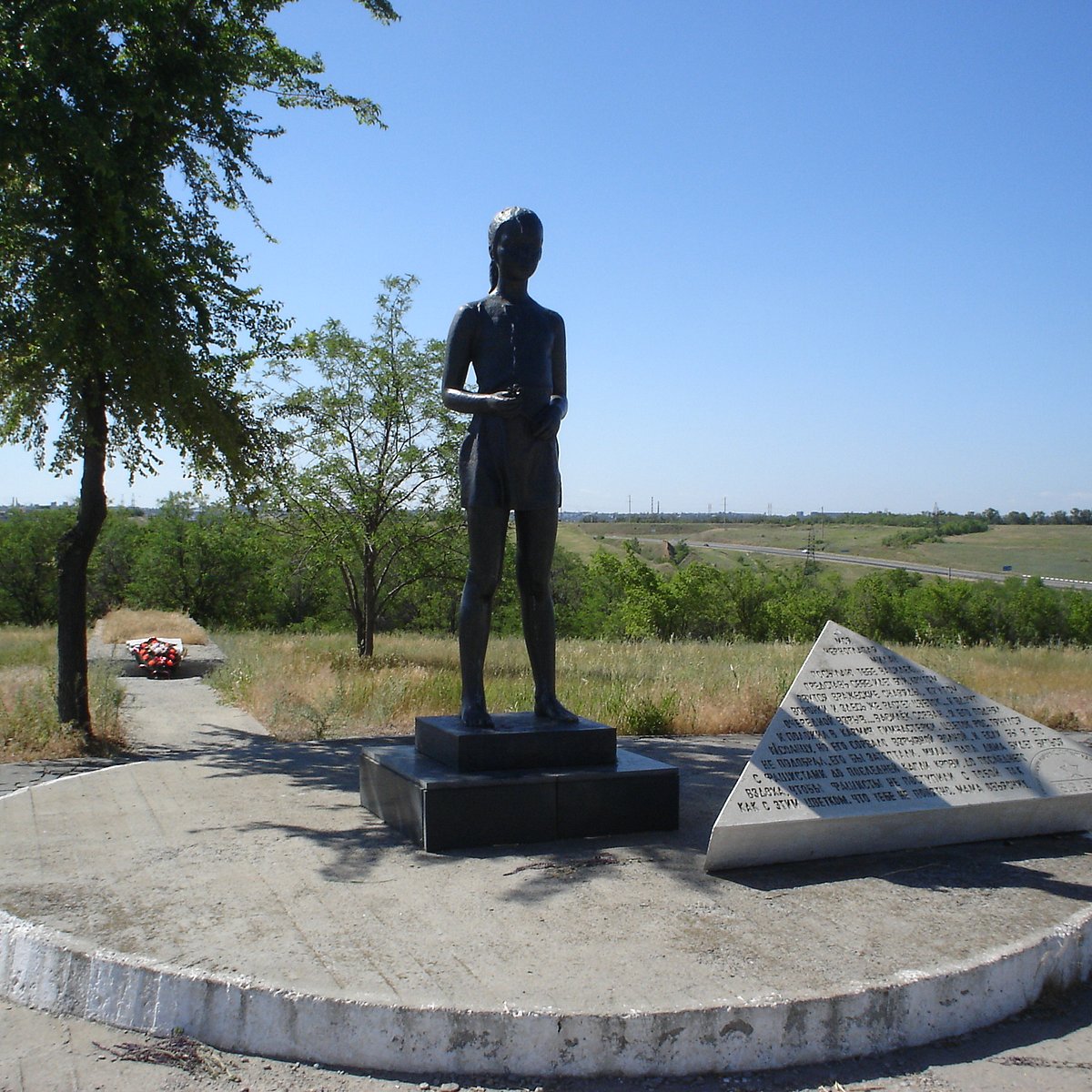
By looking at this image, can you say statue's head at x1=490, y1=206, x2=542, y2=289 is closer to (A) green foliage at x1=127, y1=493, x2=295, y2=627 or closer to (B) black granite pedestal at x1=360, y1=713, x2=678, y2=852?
(B) black granite pedestal at x1=360, y1=713, x2=678, y2=852

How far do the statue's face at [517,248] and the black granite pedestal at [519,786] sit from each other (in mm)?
2415

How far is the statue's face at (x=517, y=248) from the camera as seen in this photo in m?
5.59

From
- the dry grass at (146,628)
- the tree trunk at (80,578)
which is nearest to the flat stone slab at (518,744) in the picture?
the tree trunk at (80,578)

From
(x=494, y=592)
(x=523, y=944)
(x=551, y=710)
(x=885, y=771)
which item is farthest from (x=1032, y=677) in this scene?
(x=523, y=944)

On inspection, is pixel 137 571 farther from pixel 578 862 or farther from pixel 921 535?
pixel 921 535

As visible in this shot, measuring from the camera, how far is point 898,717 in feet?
18.0

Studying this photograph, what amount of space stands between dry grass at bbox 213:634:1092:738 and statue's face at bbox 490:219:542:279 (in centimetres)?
506

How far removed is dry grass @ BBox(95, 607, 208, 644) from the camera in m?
18.6

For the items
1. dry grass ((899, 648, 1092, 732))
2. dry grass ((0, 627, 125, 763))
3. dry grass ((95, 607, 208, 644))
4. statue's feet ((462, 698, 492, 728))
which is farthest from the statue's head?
dry grass ((95, 607, 208, 644))

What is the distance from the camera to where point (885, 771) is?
5.15 meters

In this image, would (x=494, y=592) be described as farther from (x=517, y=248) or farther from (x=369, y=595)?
(x=369, y=595)

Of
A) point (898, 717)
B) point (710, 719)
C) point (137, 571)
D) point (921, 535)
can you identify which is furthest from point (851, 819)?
point (921, 535)

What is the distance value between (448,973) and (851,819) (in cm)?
222

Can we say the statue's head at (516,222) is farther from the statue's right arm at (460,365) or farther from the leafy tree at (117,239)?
the leafy tree at (117,239)
